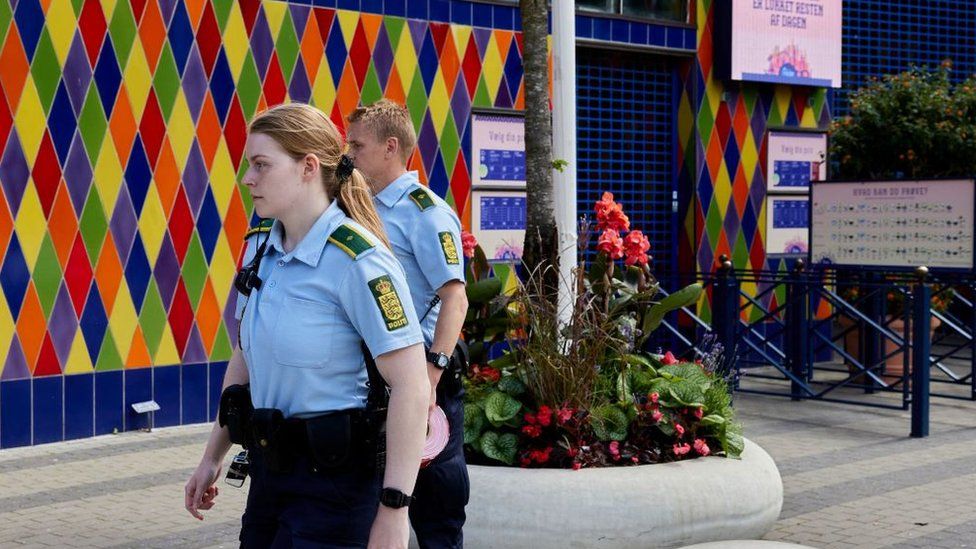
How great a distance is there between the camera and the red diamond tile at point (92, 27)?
923 centimetres

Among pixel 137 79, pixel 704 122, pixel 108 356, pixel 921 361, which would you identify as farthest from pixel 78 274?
pixel 704 122

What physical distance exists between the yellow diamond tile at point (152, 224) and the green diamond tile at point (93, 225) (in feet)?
0.96

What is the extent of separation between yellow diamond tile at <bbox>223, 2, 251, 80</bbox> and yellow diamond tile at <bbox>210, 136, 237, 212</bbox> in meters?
0.54

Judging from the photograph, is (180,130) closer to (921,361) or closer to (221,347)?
(221,347)

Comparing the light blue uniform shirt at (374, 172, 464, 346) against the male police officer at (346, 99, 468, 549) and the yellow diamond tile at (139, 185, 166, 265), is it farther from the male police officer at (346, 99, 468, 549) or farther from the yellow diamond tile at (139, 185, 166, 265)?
the yellow diamond tile at (139, 185, 166, 265)

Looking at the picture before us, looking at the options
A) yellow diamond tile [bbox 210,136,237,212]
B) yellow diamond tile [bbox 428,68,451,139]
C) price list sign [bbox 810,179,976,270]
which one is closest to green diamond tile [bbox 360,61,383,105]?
yellow diamond tile [bbox 428,68,451,139]

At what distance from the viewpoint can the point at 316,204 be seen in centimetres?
329

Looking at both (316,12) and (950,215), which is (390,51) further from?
(950,215)

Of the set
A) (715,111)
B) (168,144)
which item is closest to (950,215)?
(715,111)

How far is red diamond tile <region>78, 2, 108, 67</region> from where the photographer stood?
923cm

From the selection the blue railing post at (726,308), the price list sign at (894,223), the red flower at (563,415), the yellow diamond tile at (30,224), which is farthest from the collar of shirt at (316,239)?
the price list sign at (894,223)

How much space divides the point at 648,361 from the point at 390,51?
193 inches

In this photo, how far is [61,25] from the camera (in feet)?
29.9

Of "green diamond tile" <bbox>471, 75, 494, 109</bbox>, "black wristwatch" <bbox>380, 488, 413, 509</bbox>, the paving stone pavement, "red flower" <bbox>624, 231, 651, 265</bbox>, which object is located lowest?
the paving stone pavement
